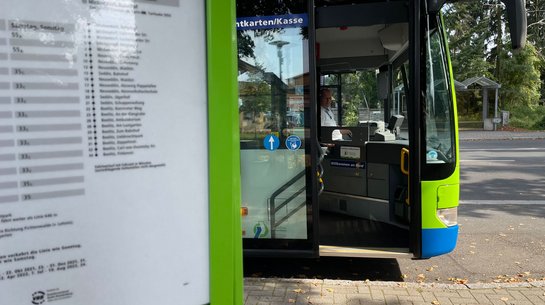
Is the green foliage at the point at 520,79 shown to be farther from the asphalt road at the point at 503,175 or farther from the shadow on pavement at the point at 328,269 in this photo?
the shadow on pavement at the point at 328,269

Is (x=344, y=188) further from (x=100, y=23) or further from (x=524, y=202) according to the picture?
(x=100, y=23)

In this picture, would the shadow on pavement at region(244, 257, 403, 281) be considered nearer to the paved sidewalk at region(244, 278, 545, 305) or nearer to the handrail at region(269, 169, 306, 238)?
the paved sidewalk at region(244, 278, 545, 305)

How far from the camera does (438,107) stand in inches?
171

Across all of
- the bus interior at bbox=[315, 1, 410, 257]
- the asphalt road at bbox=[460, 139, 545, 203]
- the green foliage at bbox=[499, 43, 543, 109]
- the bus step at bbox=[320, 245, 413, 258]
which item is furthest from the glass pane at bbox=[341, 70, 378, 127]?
the green foliage at bbox=[499, 43, 543, 109]

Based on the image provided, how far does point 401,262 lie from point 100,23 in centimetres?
498

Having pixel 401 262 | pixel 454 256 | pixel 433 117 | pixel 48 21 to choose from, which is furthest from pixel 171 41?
pixel 454 256

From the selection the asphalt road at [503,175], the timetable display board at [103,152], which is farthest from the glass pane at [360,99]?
the timetable display board at [103,152]

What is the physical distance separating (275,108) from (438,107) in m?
1.60

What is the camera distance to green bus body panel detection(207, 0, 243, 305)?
4.68 ft

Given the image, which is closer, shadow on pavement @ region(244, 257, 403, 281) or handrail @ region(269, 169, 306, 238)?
handrail @ region(269, 169, 306, 238)

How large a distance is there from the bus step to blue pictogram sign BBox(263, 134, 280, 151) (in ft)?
3.93

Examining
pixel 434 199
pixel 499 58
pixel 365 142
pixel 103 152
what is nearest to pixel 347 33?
pixel 365 142

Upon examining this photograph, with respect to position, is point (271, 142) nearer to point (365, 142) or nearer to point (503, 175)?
point (365, 142)

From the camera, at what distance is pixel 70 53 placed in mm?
1192
